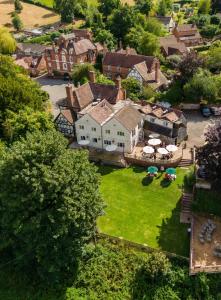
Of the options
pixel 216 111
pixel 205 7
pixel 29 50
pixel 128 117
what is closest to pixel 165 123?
pixel 128 117

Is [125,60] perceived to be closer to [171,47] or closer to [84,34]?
[171,47]

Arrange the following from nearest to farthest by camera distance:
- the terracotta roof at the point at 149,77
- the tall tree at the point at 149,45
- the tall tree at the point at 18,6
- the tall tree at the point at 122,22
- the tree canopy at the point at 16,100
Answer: the tree canopy at the point at 16,100 → the terracotta roof at the point at 149,77 → the tall tree at the point at 149,45 → the tall tree at the point at 122,22 → the tall tree at the point at 18,6

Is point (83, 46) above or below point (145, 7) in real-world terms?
above

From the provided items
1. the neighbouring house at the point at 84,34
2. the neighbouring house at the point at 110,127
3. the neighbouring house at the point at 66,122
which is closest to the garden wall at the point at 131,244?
the neighbouring house at the point at 110,127

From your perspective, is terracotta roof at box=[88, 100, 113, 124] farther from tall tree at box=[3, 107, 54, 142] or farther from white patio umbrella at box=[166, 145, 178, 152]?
white patio umbrella at box=[166, 145, 178, 152]

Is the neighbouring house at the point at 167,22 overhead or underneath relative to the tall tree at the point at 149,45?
underneath

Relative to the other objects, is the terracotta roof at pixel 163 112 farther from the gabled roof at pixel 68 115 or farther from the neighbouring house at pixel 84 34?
the neighbouring house at pixel 84 34

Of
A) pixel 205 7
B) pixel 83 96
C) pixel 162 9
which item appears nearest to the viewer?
pixel 83 96
